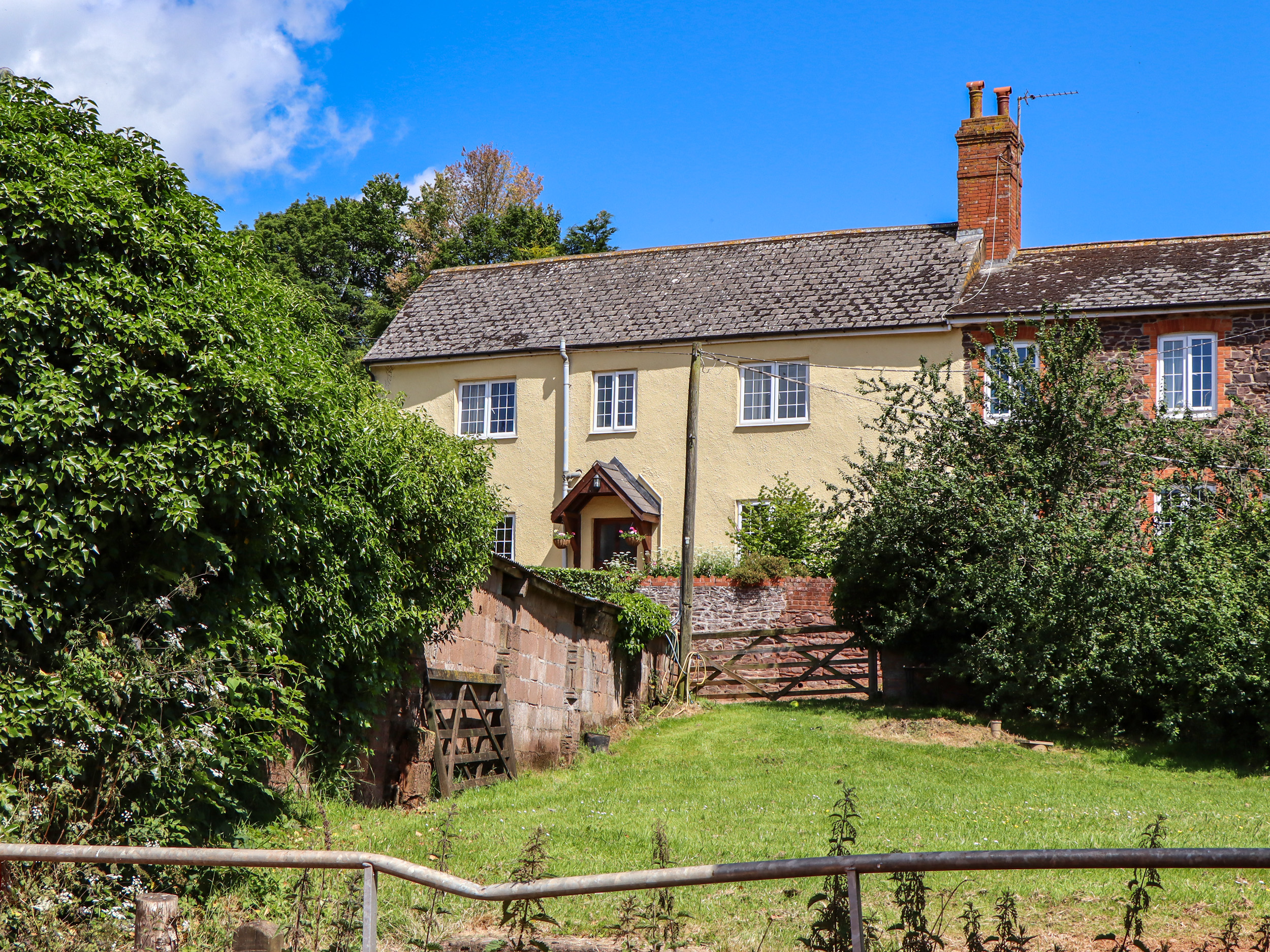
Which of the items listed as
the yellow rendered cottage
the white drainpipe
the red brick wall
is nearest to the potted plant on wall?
the yellow rendered cottage

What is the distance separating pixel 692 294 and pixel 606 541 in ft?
20.1

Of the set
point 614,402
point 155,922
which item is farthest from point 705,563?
point 155,922

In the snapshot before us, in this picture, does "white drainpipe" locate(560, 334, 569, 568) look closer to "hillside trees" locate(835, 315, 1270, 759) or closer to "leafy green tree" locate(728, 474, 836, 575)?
"leafy green tree" locate(728, 474, 836, 575)

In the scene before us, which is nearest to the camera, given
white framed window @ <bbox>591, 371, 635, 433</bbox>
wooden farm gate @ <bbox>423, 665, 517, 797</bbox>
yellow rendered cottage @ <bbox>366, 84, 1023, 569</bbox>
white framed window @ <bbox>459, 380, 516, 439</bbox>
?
wooden farm gate @ <bbox>423, 665, 517, 797</bbox>

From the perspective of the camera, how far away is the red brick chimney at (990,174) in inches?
994

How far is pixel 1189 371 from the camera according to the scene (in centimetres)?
2248

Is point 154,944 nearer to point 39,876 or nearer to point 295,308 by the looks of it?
point 39,876

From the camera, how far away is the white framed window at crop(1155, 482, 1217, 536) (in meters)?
16.4

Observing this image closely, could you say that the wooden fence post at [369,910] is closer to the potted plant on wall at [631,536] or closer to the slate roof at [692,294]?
the potted plant on wall at [631,536]

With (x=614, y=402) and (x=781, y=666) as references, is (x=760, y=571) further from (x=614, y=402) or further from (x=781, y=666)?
(x=614, y=402)

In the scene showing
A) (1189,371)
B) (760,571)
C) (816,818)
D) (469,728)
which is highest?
(1189,371)

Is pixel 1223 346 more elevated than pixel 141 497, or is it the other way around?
pixel 1223 346

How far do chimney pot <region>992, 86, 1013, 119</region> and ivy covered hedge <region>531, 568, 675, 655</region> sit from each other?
1331 centimetres

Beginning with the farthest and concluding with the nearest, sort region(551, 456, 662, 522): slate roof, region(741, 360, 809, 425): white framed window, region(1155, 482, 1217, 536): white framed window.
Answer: region(741, 360, 809, 425): white framed window, region(551, 456, 662, 522): slate roof, region(1155, 482, 1217, 536): white framed window
